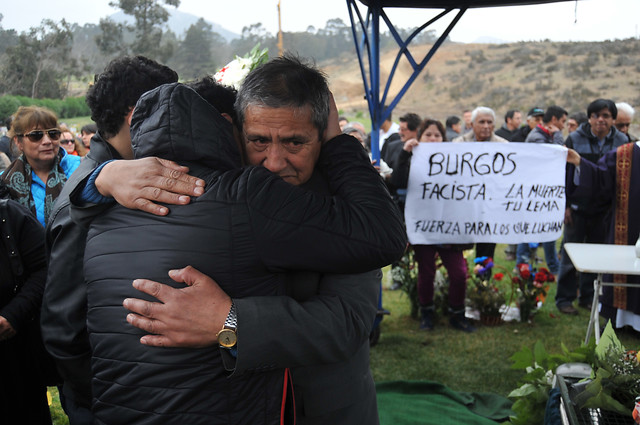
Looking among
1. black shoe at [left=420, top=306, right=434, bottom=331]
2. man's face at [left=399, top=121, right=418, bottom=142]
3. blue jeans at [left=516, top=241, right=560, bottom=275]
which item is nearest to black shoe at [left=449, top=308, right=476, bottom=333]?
black shoe at [left=420, top=306, right=434, bottom=331]

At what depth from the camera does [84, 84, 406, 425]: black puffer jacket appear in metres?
1.23

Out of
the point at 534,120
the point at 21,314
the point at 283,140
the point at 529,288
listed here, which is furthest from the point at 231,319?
the point at 534,120

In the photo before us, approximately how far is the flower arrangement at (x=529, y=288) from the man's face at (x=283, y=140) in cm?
478

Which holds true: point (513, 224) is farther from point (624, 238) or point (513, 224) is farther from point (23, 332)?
point (23, 332)

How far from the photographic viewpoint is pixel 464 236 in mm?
Answer: 5328

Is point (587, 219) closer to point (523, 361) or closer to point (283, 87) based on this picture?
point (523, 361)

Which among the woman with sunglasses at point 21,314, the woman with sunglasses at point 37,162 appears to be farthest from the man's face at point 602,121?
the woman with sunglasses at point 21,314

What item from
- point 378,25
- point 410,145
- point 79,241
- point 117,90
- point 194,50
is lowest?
point 79,241

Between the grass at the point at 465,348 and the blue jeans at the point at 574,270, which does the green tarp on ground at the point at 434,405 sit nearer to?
the grass at the point at 465,348

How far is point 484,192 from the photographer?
211 inches

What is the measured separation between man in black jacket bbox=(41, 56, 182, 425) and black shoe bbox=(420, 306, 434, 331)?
420 centimetres

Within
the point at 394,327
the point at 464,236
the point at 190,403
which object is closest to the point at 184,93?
the point at 190,403

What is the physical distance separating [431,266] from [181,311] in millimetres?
4606

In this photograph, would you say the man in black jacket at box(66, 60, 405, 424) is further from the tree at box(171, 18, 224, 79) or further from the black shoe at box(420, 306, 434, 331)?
the tree at box(171, 18, 224, 79)
